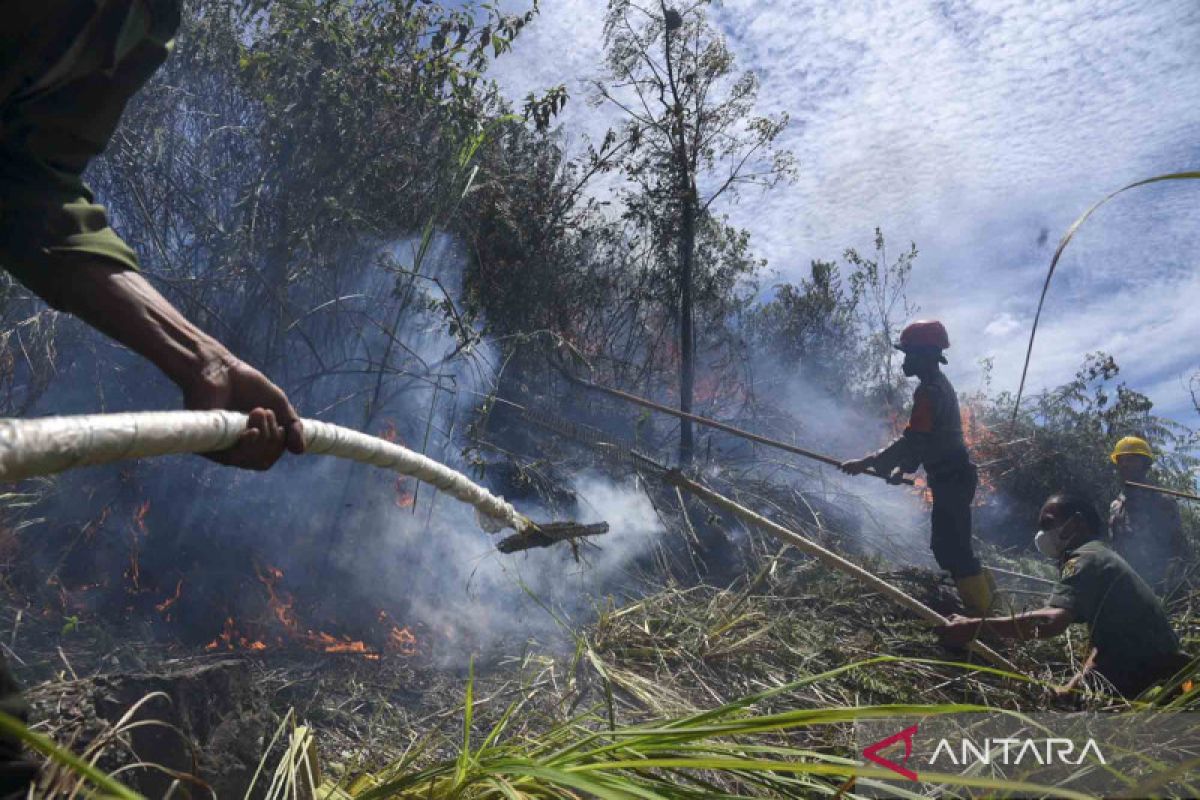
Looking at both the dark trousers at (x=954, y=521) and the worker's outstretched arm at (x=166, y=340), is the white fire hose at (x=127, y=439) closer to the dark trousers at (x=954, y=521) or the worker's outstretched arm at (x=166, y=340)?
the worker's outstretched arm at (x=166, y=340)

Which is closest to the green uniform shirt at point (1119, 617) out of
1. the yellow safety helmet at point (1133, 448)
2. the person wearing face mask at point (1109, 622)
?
the person wearing face mask at point (1109, 622)

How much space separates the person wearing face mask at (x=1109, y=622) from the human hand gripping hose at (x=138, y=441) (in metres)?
2.93

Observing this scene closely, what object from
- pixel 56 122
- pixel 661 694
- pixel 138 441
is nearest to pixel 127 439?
pixel 138 441

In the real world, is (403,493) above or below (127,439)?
below

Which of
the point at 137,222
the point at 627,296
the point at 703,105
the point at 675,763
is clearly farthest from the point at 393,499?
the point at 703,105

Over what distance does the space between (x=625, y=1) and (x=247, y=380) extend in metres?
10.1

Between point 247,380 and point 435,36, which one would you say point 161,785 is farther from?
point 435,36

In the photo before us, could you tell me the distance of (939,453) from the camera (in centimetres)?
557

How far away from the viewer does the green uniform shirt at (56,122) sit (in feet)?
3.82

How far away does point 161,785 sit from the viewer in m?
1.52

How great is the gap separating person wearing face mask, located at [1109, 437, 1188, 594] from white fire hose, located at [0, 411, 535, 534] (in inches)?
309

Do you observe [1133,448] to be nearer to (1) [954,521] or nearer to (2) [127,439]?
(1) [954,521]

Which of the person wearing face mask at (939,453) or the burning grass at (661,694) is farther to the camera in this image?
the person wearing face mask at (939,453)

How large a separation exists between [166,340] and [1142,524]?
8.29 m
